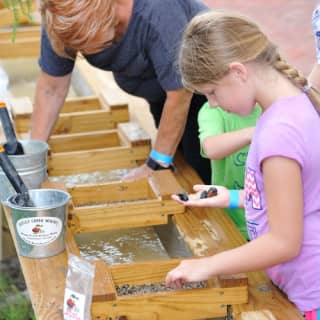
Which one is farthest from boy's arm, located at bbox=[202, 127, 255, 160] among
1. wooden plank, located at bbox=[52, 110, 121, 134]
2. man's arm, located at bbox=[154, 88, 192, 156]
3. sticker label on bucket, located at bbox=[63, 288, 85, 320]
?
wooden plank, located at bbox=[52, 110, 121, 134]

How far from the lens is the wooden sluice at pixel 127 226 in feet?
8.25

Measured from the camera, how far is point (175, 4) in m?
3.33

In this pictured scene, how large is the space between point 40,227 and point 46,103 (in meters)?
1.05

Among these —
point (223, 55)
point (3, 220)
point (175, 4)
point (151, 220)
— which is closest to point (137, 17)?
point (175, 4)

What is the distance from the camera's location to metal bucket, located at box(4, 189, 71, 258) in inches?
108

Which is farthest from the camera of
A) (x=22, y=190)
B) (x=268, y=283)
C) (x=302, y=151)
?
(x=22, y=190)

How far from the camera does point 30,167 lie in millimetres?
3307

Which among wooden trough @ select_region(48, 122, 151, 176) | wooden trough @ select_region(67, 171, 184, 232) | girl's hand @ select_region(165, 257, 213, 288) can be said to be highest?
girl's hand @ select_region(165, 257, 213, 288)

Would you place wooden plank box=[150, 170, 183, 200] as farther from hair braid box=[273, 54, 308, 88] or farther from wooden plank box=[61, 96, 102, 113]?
wooden plank box=[61, 96, 102, 113]

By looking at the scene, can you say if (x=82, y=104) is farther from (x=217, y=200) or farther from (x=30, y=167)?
(x=217, y=200)

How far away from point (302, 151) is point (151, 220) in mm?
1091

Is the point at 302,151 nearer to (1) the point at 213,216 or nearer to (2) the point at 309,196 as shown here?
(2) the point at 309,196

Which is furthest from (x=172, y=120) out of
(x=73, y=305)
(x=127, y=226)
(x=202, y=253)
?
(x=73, y=305)

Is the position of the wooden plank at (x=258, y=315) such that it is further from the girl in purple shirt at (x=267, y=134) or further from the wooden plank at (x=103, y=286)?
the wooden plank at (x=103, y=286)
